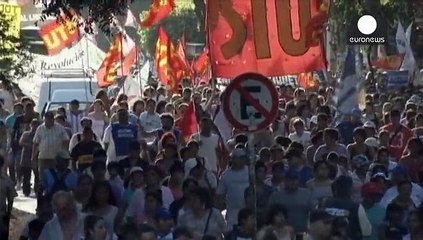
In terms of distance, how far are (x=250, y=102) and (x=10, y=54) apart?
15.3 feet

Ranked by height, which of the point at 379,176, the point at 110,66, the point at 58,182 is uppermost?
the point at 110,66

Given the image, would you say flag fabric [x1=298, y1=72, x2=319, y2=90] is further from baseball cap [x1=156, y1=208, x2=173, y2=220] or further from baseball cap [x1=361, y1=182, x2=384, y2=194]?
baseball cap [x1=156, y1=208, x2=173, y2=220]

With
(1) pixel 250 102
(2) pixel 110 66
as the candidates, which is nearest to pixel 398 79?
(2) pixel 110 66

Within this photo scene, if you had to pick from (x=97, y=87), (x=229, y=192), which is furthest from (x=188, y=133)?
(x=97, y=87)

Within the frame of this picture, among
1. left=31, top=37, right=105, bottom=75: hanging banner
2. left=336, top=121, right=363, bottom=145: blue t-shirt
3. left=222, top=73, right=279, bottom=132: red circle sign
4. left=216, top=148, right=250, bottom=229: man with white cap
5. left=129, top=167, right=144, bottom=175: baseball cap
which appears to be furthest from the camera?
left=31, top=37, right=105, bottom=75: hanging banner

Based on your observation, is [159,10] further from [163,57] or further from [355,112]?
[355,112]

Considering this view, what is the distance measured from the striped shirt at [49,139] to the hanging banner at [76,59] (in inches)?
644

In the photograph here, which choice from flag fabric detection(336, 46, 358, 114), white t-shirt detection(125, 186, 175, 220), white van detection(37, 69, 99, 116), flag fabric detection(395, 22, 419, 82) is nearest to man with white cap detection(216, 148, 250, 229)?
white t-shirt detection(125, 186, 175, 220)

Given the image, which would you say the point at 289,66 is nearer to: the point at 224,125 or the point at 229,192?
the point at 229,192

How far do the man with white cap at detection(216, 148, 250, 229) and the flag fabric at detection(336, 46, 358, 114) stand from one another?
588 centimetres

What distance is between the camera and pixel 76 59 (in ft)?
126

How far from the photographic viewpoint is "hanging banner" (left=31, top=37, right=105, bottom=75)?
125 feet

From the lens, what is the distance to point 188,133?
20016mm

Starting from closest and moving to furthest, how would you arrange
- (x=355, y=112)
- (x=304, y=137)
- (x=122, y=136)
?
(x=122, y=136) → (x=304, y=137) → (x=355, y=112)
